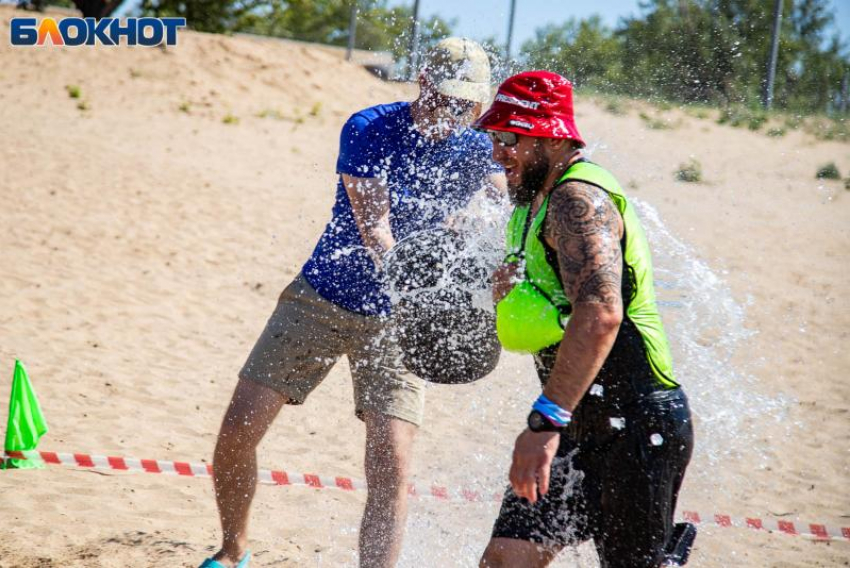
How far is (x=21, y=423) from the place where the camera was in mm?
4758

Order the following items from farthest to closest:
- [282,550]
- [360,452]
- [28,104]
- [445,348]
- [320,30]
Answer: [320,30] < [28,104] < [360,452] < [282,550] < [445,348]

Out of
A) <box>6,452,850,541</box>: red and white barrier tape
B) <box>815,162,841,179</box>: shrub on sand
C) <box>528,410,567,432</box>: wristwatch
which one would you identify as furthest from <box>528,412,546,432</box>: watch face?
<box>815,162,841,179</box>: shrub on sand

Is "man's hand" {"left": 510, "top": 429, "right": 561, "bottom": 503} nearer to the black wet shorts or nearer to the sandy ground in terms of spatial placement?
the black wet shorts

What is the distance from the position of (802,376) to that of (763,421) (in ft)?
4.06

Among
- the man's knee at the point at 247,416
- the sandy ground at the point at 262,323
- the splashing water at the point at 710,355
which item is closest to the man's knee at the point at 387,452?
the man's knee at the point at 247,416

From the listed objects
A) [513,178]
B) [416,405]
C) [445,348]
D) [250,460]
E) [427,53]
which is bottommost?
[250,460]

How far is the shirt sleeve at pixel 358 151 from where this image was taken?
3.41m

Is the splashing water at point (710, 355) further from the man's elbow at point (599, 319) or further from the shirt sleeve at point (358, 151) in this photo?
the man's elbow at point (599, 319)

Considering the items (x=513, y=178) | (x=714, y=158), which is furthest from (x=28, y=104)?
(x=513, y=178)

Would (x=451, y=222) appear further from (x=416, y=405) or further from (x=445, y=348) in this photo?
(x=416, y=405)

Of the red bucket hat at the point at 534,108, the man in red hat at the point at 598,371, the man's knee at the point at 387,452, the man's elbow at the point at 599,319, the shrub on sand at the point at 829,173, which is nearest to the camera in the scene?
the man's elbow at the point at 599,319

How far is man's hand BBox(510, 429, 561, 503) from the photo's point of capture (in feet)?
7.71

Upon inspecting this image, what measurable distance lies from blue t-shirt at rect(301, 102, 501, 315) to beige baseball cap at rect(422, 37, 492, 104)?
18cm

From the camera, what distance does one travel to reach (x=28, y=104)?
1767 cm
